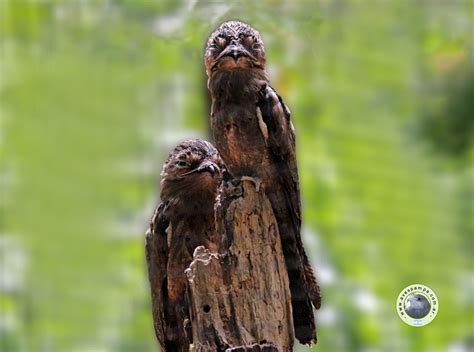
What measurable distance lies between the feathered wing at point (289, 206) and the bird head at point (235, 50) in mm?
83

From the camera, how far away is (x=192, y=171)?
3.52 metres

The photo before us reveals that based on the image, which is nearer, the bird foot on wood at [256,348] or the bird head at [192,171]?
the bird foot on wood at [256,348]

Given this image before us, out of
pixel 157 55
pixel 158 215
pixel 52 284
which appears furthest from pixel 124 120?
pixel 158 215

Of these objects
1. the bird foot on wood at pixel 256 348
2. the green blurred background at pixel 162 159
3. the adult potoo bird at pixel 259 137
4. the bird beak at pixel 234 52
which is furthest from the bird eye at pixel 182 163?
the green blurred background at pixel 162 159

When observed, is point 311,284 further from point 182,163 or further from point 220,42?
point 220,42

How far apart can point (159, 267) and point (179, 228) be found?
13 centimetres

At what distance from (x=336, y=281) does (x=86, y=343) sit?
3.51 ft

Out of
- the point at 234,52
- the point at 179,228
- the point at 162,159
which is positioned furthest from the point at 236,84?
the point at 162,159

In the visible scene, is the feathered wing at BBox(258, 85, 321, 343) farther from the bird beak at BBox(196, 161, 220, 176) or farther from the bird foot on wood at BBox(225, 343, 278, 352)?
the bird beak at BBox(196, 161, 220, 176)

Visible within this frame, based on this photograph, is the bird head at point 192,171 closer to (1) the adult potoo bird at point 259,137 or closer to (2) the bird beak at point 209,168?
(2) the bird beak at point 209,168

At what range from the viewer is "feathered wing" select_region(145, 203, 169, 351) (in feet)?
11.6

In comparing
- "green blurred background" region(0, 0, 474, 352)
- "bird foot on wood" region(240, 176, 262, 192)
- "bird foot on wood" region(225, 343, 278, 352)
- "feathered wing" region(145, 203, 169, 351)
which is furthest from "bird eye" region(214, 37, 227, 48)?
"green blurred background" region(0, 0, 474, 352)

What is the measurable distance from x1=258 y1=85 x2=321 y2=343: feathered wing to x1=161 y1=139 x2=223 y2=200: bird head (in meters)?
0.28

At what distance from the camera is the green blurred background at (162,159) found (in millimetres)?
5199
